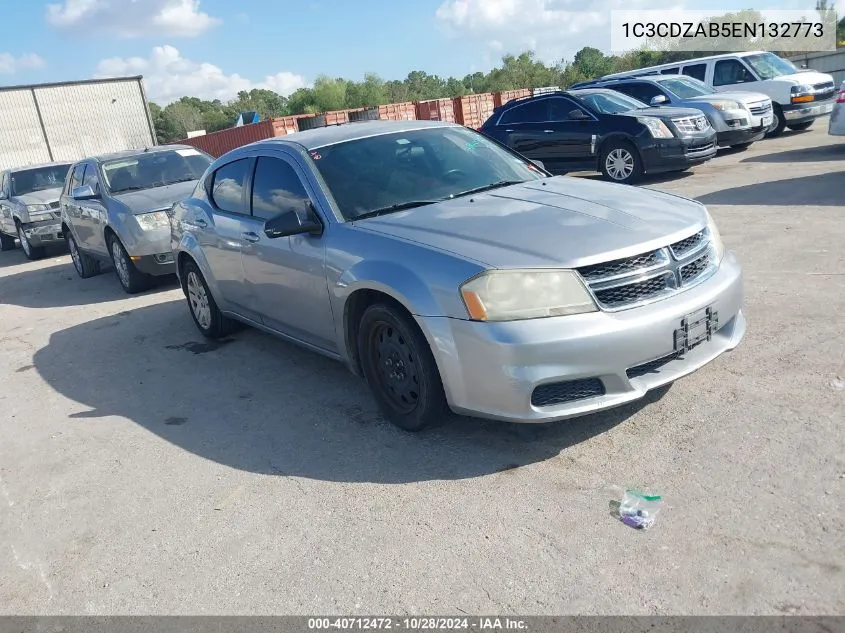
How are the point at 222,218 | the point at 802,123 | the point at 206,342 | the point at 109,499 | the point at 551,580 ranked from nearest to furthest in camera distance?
the point at 551,580 < the point at 109,499 < the point at 222,218 < the point at 206,342 < the point at 802,123

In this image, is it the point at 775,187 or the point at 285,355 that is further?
the point at 775,187

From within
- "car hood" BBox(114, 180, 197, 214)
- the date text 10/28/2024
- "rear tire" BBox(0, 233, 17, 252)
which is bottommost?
"rear tire" BBox(0, 233, 17, 252)

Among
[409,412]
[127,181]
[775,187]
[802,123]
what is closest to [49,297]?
[127,181]

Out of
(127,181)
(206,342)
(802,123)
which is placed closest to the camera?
(206,342)

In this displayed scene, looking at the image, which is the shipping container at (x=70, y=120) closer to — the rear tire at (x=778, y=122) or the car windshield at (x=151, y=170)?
the car windshield at (x=151, y=170)

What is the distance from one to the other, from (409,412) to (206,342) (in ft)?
10.3

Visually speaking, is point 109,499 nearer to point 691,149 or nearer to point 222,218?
point 222,218

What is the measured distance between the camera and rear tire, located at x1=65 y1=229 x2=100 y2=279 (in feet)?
35.5

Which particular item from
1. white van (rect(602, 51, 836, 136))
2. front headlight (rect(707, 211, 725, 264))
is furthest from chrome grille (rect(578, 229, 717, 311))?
white van (rect(602, 51, 836, 136))

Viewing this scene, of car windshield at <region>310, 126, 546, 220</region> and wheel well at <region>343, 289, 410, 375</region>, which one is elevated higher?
car windshield at <region>310, 126, 546, 220</region>

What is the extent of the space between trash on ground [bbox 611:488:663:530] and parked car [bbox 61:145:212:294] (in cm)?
682

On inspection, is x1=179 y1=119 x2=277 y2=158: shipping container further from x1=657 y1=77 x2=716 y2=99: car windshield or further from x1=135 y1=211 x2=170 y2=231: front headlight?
x1=135 y1=211 x2=170 y2=231: front headlight

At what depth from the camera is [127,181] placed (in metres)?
9.68

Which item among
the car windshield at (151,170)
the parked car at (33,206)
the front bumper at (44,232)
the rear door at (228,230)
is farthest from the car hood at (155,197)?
the parked car at (33,206)
